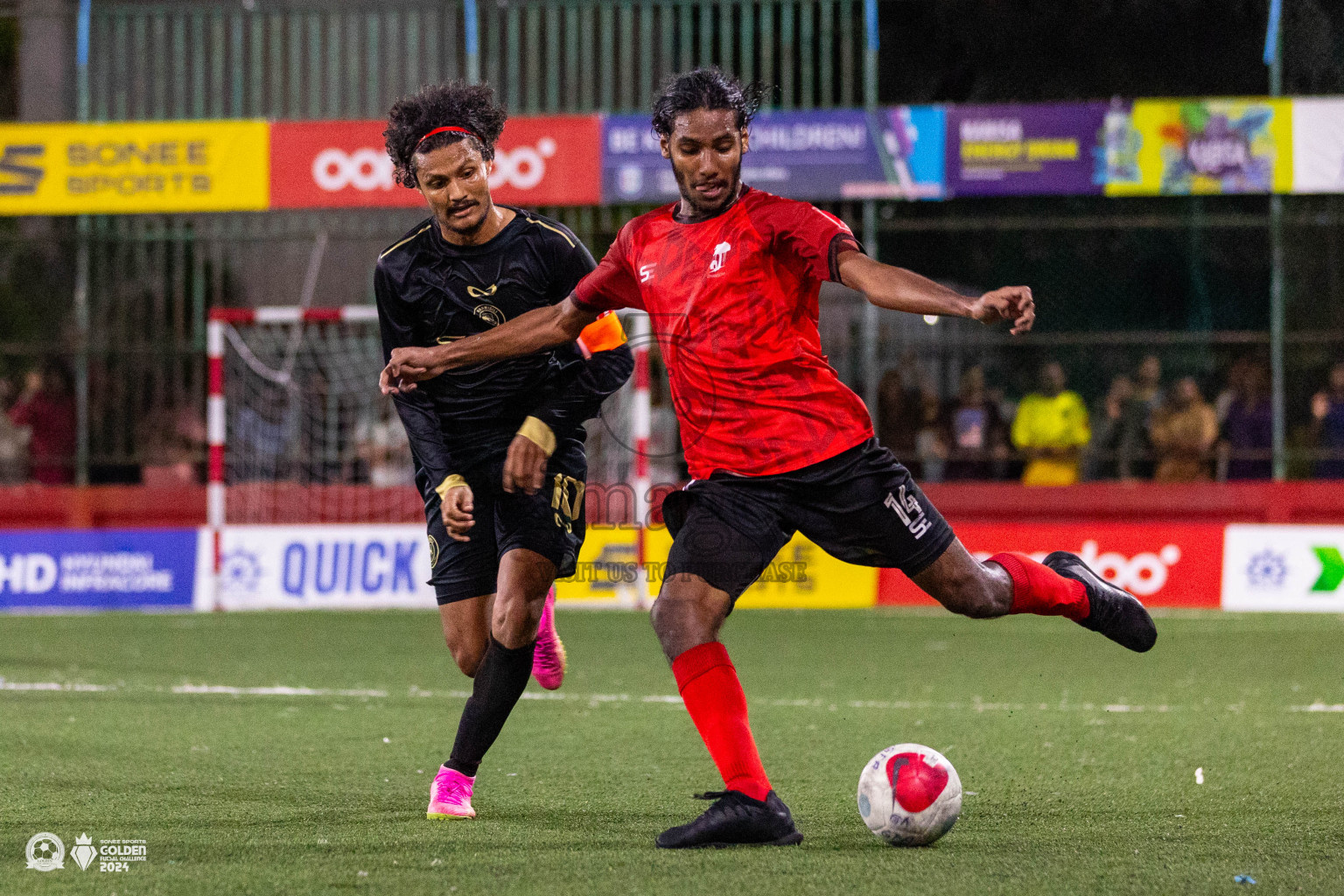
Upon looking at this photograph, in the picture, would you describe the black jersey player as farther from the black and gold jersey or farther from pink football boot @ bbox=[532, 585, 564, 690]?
pink football boot @ bbox=[532, 585, 564, 690]

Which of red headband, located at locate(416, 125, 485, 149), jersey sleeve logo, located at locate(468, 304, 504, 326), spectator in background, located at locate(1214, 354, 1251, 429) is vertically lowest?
spectator in background, located at locate(1214, 354, 1251, 429)

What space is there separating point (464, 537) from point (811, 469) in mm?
1133

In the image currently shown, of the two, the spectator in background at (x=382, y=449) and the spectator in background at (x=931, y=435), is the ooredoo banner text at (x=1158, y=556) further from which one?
the spectator in background at (x=382, y=449)

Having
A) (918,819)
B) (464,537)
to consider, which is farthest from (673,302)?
(918,819)

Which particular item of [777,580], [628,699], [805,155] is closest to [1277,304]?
[805,155]

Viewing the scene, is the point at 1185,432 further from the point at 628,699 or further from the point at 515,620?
the point at 515,620

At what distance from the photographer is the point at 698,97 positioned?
15.0ft

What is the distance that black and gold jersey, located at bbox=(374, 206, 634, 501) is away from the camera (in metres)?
5.26

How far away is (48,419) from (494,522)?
37.6ft

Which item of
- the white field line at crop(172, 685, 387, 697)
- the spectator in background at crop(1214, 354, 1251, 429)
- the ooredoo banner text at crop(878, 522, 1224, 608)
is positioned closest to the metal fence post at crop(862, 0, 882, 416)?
the ooredoo banner text at crop(878, 522, 1224, 608)

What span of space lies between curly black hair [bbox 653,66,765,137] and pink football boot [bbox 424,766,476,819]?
204 cm

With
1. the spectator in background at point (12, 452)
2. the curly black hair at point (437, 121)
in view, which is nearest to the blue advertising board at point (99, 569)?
the spectator in background at point (12, 452)

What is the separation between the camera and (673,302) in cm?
467

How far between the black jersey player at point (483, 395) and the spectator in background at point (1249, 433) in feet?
34.8
